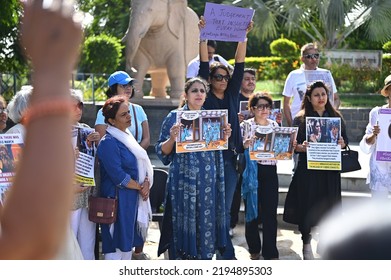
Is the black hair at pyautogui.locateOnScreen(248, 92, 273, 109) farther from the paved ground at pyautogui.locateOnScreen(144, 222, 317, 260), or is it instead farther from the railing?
the railing

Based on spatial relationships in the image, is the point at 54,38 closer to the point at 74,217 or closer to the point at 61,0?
the point at 61,0

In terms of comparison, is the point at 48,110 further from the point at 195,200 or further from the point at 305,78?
the point at 305,78

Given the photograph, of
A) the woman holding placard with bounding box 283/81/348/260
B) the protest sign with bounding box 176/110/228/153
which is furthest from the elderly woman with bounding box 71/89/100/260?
the woman holding placard with bounding box 283/81/348/260

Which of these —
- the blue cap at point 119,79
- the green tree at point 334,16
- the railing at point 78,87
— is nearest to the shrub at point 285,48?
the green tree at point 334,16

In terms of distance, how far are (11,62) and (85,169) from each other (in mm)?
13736

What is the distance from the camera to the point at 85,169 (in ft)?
16.8

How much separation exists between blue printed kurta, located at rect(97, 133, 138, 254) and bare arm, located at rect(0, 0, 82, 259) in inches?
157

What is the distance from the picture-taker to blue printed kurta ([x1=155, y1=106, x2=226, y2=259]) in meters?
5.27

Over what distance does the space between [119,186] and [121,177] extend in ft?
0.32

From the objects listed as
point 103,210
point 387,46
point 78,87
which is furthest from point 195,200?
point 387,46

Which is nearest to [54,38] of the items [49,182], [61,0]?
[61,0]

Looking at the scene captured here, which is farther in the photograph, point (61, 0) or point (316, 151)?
point (316, 151)
